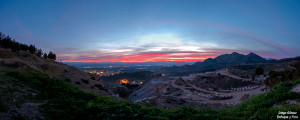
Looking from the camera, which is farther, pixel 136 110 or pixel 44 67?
pixel 44 67

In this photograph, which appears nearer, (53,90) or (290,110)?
(290,110)

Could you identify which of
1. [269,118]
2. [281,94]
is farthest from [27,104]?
[281,94]

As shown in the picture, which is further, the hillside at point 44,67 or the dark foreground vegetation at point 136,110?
the hillside at point 44,67

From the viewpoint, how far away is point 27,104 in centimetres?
849

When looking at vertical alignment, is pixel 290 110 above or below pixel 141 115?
above

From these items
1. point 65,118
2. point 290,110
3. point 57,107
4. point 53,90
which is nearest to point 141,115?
point 65,118

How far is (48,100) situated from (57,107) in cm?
148

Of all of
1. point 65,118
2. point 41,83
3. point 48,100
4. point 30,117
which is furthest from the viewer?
point 41,83

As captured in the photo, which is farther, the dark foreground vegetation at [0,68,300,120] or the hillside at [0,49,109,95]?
the hillside at [0,49,109,95]

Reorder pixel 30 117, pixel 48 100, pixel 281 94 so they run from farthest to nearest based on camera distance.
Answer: pixel 48 100
pixel 281 94
pixel 30 117

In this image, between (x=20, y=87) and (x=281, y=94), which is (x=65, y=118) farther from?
(x=281, y=94)

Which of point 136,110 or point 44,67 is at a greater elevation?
point 44,67

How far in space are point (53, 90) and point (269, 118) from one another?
45.9 ft

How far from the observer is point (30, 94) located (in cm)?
1014
